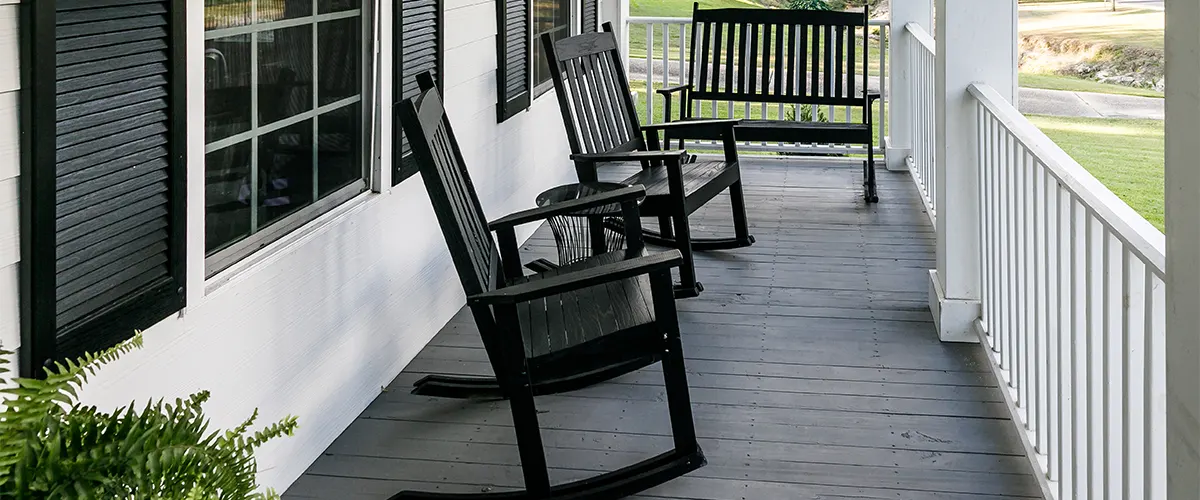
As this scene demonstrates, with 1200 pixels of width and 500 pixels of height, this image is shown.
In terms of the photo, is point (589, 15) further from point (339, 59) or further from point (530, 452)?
point (530, 452)

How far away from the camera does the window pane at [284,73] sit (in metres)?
2.49

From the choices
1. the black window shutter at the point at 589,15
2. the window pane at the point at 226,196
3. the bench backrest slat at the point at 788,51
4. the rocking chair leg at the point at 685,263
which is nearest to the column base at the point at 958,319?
the rocking chair leg at the point at 685,263

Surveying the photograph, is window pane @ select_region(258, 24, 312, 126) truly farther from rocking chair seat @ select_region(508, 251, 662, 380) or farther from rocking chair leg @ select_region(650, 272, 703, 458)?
rocking chair leg @ select_region(650, 272, 703, 458)

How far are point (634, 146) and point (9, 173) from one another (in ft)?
11.7

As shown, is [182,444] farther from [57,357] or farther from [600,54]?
[600,54]

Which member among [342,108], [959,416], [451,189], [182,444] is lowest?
[959,416]

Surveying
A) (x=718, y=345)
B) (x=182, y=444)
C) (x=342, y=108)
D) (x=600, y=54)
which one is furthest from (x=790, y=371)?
(x=182, y=444)

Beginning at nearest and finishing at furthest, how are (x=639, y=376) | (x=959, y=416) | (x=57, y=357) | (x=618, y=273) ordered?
1. (x=57, y=357)
2. (x=618, y=273)
3. (x=959, y=416)
4. (x=639, y=376)

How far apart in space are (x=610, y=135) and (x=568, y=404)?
193 cm

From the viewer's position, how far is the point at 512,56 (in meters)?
4.64

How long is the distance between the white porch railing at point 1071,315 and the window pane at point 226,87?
1654 mm

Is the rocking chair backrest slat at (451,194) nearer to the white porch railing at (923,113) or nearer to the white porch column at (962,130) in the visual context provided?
the white porch column at (962,130)

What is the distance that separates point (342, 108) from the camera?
2.95 meters

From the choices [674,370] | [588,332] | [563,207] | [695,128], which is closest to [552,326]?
[588,332]
